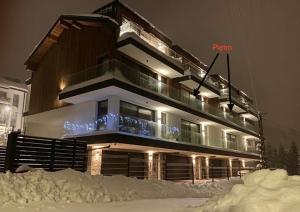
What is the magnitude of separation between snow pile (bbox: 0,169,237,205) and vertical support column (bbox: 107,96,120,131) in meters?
5.28

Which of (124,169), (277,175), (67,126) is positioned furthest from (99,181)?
(67,126)

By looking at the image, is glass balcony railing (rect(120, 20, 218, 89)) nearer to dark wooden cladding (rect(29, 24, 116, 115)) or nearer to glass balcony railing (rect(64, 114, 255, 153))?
dark wooden cladding (rect(29, 24, 116, 115))

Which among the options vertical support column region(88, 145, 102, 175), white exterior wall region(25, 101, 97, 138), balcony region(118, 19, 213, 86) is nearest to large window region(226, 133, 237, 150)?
balcony region(118, 19, 213, 86)

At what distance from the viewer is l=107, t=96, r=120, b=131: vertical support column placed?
1772cm

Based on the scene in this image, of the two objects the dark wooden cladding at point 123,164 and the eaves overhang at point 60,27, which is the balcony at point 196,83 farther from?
the eaves overhang at point 60,27

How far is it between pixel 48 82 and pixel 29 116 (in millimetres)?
4077

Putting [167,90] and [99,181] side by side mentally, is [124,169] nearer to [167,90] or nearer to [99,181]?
[167,90]

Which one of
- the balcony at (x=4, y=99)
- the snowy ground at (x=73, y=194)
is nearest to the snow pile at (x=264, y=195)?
the snowy ground at (x=73, y=194)

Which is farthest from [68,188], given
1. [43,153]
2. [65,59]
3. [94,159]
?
[65,59]

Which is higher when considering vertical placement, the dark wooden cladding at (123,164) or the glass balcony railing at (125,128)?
the glass balcony railing at (125,128)

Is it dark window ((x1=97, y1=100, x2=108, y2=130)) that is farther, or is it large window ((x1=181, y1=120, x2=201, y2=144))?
large window ((x1=181, y1=120, x2=201, y2=144))

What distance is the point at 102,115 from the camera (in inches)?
784

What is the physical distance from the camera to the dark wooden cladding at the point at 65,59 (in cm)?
2203

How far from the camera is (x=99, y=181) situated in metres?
11.4
